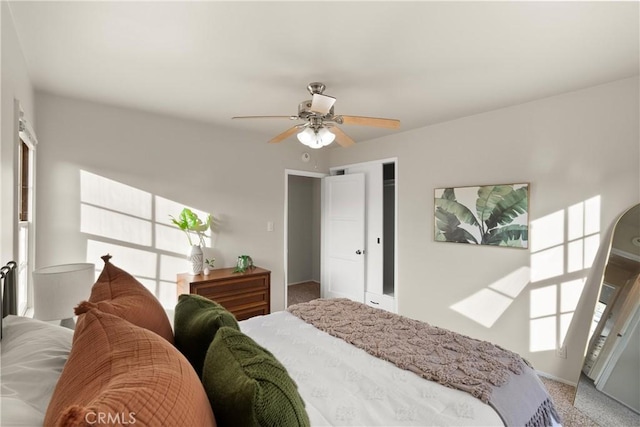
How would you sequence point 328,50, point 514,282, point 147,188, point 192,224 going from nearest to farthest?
point 328,50 < point 514,282 < point 147,188 < point 192,224

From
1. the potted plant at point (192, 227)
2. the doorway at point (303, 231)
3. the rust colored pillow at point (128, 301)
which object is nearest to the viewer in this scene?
the rust colored pillow at point (128, 301)

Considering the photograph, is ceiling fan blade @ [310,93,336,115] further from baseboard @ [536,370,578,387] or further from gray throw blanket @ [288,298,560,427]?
baseboard @ [536,370,578,387]

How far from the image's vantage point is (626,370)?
2275mm

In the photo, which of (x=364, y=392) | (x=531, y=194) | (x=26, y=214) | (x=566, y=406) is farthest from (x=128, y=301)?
(x=531, y=194)

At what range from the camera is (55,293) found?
1622mm

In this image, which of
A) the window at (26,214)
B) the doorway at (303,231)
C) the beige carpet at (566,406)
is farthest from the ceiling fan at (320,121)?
the doorway at (303,231)

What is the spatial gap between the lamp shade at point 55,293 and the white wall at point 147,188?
1.42 m

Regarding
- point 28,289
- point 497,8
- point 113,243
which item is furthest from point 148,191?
point 497,8

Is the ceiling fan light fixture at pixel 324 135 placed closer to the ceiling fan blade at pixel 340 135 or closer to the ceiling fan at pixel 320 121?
the ceiling fan at pixel 320 121

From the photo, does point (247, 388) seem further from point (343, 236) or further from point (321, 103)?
point (343, 236)

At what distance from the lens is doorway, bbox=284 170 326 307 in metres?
6.17

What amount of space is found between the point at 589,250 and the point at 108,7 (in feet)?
12.2

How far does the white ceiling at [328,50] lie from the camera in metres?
1.60

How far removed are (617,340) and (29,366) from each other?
3.47 meters
